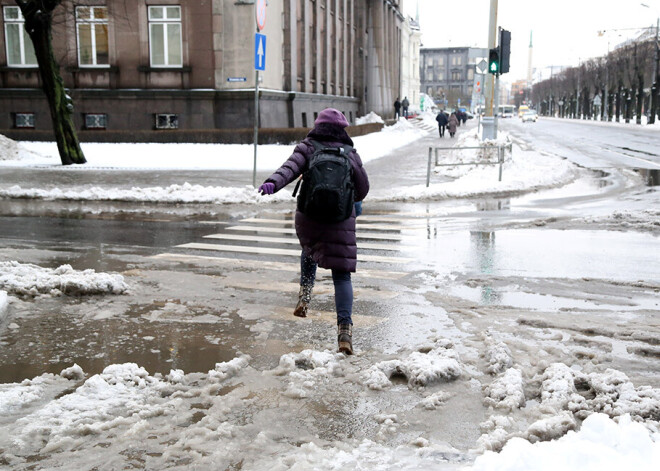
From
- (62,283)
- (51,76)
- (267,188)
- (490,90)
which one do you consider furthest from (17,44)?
(267,188)

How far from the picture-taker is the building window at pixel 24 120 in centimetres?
3184

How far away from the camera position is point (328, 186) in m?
5.10

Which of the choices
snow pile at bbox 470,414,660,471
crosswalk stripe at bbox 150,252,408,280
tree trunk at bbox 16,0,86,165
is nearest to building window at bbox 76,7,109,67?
tree trunk at bbox 16,0,86,165

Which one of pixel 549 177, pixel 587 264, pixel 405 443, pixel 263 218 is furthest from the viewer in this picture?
pixel 549 177

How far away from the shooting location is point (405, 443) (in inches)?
151

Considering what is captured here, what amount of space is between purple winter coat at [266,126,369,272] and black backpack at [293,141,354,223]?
0.08m

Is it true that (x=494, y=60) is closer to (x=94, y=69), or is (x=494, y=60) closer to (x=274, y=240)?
(x=274, y=240)

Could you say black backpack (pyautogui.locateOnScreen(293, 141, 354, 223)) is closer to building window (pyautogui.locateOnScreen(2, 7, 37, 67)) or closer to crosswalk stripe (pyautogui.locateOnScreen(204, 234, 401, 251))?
crosswalk stripe (pyautogui.locateOnScreen(204, 234, 401, 251))

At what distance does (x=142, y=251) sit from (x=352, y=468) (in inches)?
259

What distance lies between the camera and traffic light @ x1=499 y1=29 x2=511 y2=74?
21156 millimetres

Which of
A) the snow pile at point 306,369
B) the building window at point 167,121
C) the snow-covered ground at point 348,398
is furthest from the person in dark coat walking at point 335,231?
the building window at point 167,121

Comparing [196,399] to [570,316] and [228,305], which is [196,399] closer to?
[228,305]

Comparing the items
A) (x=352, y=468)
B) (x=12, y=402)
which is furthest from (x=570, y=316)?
(x=12, y=402)

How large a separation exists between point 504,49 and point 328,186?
1770 cm
